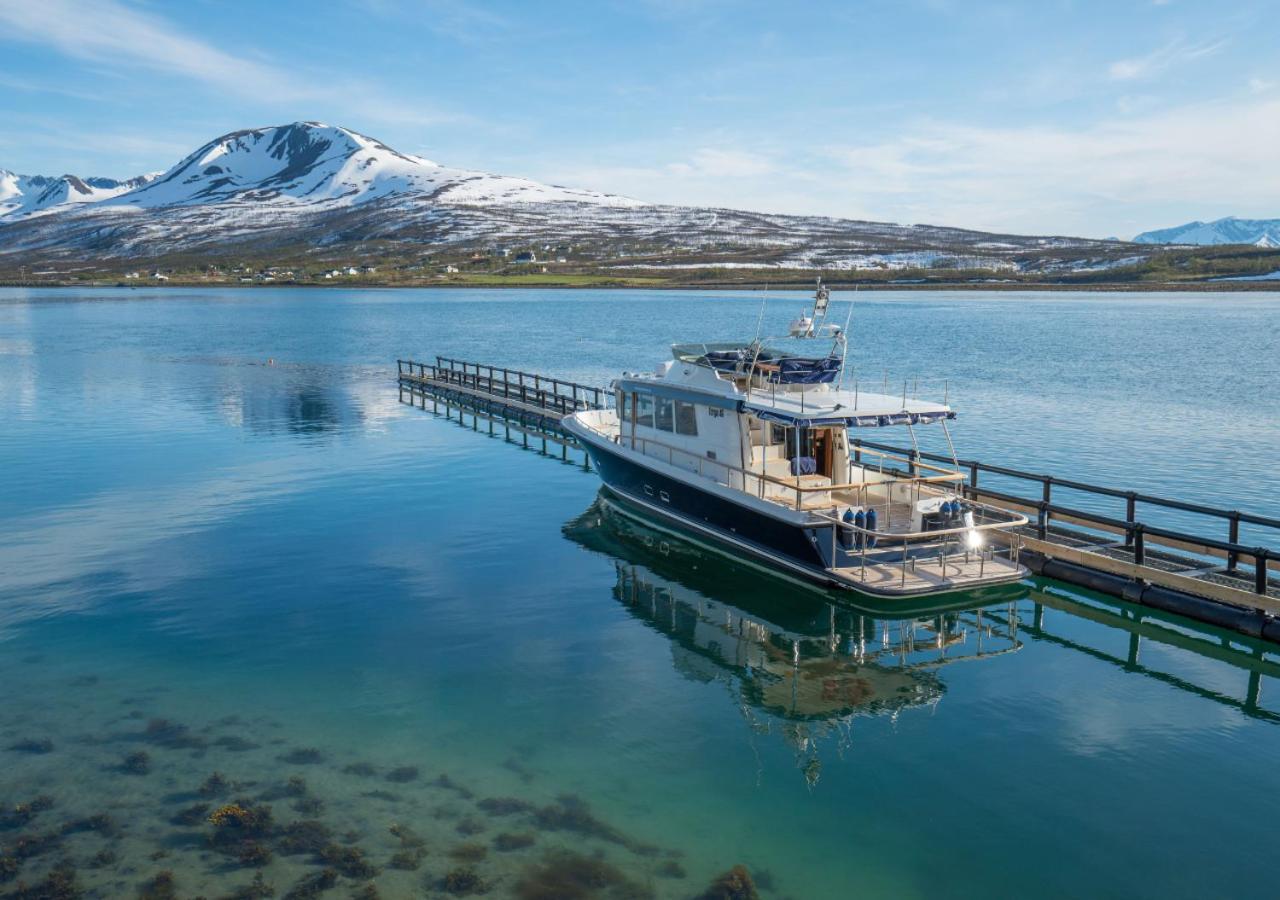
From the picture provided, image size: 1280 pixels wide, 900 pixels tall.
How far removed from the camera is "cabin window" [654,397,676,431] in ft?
84.3

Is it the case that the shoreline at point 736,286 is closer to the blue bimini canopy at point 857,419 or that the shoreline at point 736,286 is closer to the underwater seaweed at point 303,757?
the blue bimini canopy at point 857,419

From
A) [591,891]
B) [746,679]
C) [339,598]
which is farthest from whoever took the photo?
[339,598]

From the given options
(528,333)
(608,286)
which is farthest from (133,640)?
(608,286)

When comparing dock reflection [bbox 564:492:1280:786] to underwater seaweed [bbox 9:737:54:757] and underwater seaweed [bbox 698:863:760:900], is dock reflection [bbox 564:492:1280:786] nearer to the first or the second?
underwater seaweed [bbox 698:863:760:900]

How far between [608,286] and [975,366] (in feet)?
358

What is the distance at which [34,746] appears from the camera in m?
14.1

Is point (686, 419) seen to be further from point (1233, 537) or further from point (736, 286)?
point (736, 286)

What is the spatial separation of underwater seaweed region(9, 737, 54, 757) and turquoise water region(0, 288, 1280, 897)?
9 centimetres

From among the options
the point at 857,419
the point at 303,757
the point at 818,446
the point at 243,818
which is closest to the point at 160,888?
the point at 243,818

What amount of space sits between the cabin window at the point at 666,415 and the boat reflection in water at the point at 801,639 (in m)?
3.61

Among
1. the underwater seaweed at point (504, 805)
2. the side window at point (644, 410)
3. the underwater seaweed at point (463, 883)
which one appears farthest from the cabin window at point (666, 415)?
the underwater seaweed at point (463, 883)

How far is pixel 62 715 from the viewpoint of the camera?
49.7 ft

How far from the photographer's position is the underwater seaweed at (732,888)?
10703 mm

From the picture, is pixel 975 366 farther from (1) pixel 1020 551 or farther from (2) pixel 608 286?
(2) pixel 608 286
